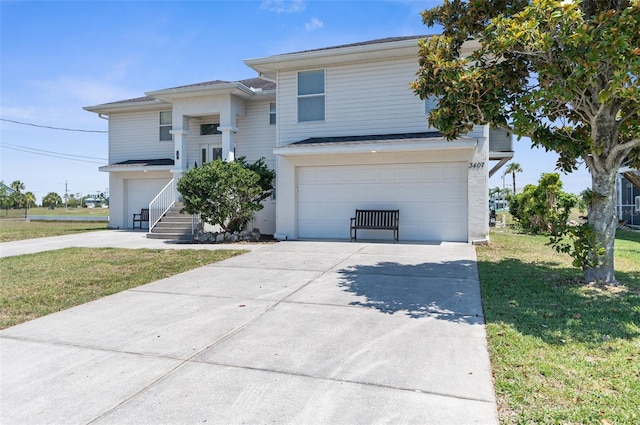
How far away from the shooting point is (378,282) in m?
6.38

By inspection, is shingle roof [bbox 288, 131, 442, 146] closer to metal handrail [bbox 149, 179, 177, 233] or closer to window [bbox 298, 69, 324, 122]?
window [bbox 298, 69, 324, 122]

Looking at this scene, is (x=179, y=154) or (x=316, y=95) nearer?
(x=316, y=95)

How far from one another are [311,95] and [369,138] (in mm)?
2691

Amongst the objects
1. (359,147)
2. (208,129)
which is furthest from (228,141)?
(359,147)

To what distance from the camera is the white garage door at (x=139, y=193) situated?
696 inches

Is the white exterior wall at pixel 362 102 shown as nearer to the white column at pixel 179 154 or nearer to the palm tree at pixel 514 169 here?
the white column at pixel 179 154

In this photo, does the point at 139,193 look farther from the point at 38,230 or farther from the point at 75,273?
the point at 75,273

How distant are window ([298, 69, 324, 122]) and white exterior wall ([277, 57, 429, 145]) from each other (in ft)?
0.59

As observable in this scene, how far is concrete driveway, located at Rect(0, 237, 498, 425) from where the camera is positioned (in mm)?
2615

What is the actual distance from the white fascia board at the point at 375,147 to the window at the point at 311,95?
Answer: 1614 millimetres

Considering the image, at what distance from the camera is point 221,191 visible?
11.7 m

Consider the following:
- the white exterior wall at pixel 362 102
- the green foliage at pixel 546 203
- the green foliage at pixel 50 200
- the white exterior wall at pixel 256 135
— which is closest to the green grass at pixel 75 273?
the white exterior wall at pixel 362 102

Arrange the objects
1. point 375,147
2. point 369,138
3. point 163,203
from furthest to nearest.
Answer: point 163,203
point 369,138
point 375,147

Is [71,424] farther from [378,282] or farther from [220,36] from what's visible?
[220,36]
